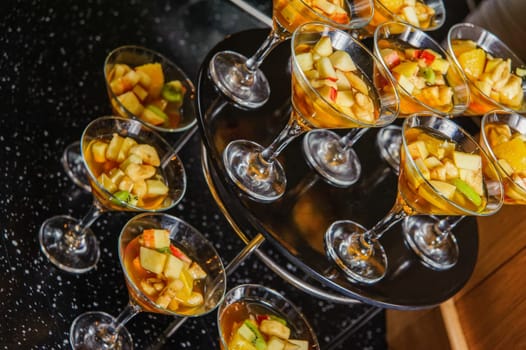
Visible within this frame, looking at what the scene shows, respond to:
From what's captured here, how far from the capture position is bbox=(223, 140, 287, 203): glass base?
5.86 feet

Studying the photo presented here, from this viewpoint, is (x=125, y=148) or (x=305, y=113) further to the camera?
(x=125, y=148)

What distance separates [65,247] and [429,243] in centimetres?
105

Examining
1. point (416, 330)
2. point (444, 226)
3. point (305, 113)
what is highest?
point (305, 113)

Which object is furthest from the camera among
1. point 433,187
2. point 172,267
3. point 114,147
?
point 114,147

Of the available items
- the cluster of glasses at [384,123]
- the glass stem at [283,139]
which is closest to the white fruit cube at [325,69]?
the cluster of glasses at [384,123]

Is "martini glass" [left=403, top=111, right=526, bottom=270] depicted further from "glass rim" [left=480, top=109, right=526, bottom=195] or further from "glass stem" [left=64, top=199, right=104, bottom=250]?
"glass stem" [left=64, top=199, right=104, bottom=250]

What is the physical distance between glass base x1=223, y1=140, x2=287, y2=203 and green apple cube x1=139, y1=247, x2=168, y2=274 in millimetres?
270

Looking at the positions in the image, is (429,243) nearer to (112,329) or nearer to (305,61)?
(305,61)

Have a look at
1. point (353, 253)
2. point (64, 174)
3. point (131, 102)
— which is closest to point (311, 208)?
point (353, 253)

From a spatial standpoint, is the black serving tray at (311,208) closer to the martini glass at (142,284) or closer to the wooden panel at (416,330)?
the martini glass at (142,284)

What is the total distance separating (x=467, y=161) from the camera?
1801 millimetres

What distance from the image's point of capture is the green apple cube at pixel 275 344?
1.75m

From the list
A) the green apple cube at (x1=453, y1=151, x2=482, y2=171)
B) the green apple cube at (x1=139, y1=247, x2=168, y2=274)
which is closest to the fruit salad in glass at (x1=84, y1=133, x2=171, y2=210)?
the green apple cube at (x1=139, y1=247, x2=168, y2=274)

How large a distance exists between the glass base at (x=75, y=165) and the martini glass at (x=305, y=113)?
0.59 meters
